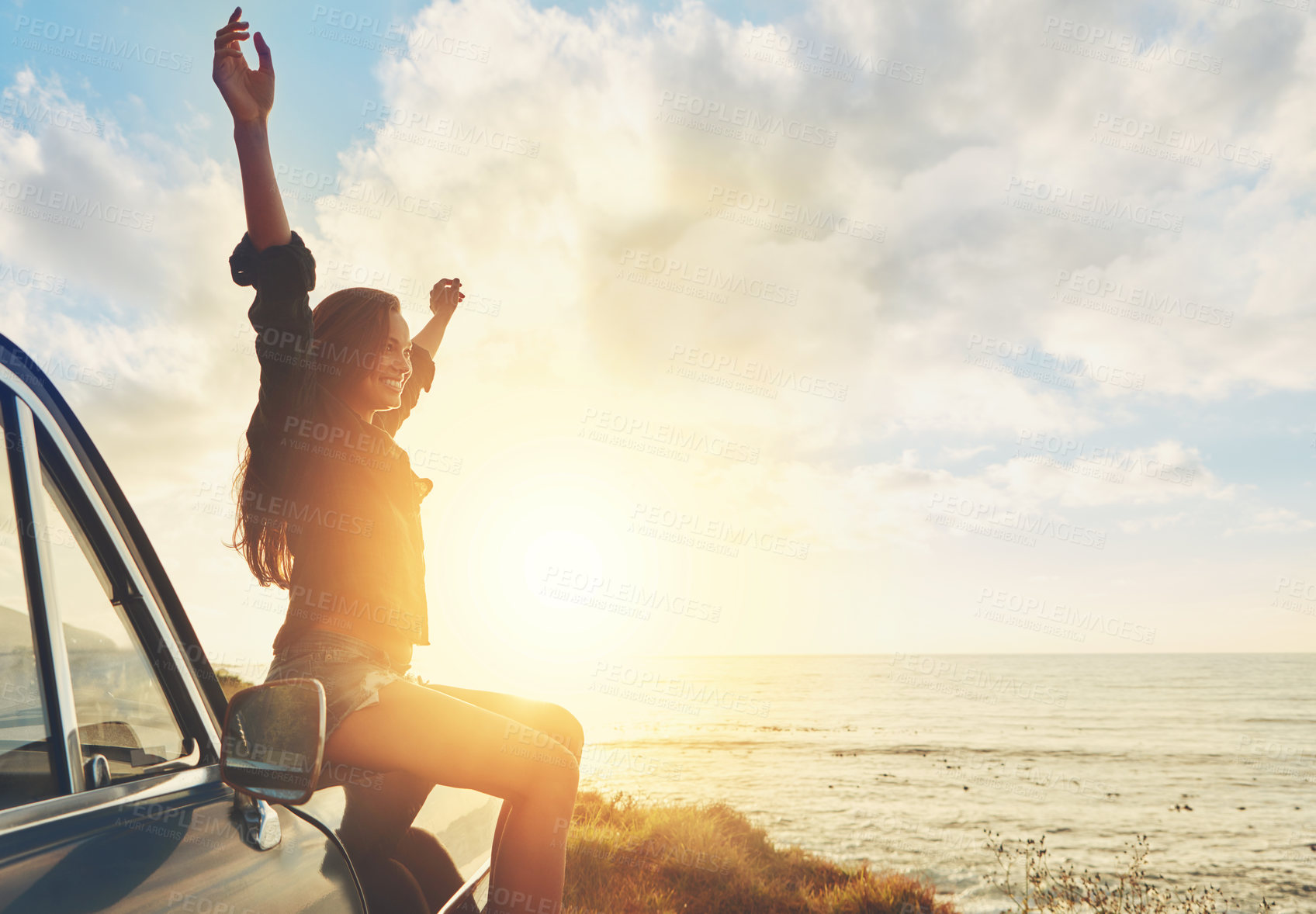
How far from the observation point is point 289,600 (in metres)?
1.90

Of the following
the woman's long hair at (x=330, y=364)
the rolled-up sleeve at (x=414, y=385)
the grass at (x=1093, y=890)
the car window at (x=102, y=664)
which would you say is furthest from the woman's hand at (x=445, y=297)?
the grass at (x=1093, y=890)

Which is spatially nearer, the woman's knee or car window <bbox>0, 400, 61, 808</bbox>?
car window <bbox>0, 400, 61, 808</bbox>

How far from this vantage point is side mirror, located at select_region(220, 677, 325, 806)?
137cm

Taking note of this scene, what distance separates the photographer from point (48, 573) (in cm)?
135

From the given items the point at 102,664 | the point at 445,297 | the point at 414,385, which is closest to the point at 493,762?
the point at 102,664

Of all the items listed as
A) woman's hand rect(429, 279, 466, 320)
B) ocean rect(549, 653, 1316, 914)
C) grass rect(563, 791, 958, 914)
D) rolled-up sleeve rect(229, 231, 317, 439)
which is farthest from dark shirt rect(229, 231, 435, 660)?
ocean rect(549, 653, 1316, 914)

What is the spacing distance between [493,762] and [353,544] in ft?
2.52

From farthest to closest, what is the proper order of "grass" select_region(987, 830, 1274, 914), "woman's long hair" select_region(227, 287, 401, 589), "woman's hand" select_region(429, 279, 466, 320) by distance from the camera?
"grass" select_region(987, 830, 1274, 914) < "woman's hand" select_region(429, 279, 466, 320) < "woman's long hair" select_region(227, 287, 401, 589)

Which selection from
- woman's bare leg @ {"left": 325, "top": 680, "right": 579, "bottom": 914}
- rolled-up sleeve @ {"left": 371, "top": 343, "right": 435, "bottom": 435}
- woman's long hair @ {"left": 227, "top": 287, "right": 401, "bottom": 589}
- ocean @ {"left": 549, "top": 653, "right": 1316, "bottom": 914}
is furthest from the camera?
ocean @ {"left": 549, "top": 653, "right": 1316, "bottom": 914}

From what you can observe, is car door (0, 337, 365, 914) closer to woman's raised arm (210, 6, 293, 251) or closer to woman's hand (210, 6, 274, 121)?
woman's raised arm (210, 6, 293, 251)

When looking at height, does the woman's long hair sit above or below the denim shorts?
above

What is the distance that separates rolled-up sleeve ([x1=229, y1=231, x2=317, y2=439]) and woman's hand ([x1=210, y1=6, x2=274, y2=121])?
1.05 feet

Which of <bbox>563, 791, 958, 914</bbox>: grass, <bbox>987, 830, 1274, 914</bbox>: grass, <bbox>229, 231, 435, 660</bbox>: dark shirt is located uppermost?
<bbox>229, 231, 435, 660</bbox>: dark shirt

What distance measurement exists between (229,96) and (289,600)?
4.37 feet
